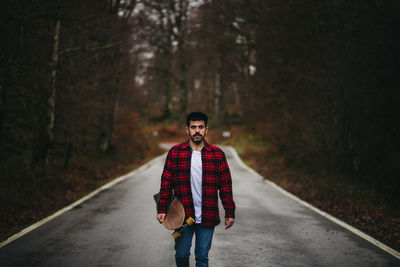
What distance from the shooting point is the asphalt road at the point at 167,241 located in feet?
18.6

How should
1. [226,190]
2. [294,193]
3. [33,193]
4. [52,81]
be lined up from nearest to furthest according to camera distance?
[226,190] < [33,193] < [294,193] < [52,81]

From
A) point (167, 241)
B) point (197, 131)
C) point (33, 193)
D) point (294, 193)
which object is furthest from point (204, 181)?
point (294, 193)

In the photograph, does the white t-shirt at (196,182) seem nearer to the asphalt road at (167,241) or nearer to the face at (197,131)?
the face at (197,131)

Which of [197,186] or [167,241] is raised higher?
[197,186]

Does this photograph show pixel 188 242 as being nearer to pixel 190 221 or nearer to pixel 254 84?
pixel 190 221

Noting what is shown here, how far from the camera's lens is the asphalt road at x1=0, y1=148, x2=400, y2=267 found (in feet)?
18.6

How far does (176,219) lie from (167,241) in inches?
111

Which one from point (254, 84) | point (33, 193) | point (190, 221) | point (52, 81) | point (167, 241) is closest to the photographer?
point (190, 221)

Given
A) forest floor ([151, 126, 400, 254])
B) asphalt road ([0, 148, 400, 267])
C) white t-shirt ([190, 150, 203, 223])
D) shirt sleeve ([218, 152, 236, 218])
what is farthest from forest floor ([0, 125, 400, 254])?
white t-shirt ([190, 150, 203, 223])

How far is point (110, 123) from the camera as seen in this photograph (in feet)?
81.8

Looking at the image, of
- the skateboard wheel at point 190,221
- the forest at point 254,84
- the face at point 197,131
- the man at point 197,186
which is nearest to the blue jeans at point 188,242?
the man at point 197,186

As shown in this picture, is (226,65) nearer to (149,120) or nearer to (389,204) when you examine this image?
(149,120)

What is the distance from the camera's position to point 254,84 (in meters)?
24.4

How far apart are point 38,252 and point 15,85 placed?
6.30 metres
